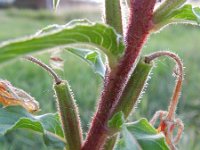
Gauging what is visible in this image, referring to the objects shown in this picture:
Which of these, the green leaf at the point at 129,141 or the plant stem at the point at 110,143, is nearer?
the green leaf at the point at 129,141

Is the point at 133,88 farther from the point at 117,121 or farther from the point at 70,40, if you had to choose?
the point at 70,40

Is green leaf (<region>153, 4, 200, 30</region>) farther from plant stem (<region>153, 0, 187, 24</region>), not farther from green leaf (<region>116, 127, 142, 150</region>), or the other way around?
green leaf (<region>116, 127, 142, 150</region>)

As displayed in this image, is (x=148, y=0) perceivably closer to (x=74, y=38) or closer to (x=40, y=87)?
(x=74, y=38)

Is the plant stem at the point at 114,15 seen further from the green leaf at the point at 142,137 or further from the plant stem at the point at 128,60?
the green leaf at the point at 142,137

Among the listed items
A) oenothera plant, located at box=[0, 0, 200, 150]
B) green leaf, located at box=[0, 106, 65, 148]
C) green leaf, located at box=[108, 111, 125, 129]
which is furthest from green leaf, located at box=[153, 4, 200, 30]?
green leaf, located at box=[0, 106, 65, 148]

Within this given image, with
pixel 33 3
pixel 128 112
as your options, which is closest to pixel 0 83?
pixel 128 112

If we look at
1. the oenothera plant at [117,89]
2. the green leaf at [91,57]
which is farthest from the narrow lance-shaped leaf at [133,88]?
the green leaf at [91,57]

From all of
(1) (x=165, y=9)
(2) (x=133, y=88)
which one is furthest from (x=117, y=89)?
(1) (x=165, y=9)
